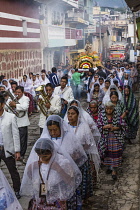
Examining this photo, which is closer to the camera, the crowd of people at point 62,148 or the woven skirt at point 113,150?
the crowd of people at point 62,148

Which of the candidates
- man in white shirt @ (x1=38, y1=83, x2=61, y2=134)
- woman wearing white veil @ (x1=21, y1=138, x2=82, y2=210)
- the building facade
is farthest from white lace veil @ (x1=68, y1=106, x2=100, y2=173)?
the building facade

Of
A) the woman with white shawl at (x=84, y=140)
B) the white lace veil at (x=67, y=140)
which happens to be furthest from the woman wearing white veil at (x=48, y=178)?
the woman with white shawl at (x=84, y=140)

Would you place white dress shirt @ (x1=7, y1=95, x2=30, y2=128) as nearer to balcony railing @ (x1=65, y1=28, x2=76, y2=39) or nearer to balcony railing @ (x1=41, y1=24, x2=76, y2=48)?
balcony railing @ (x1=41, y1=24, x2=76, y2=48)

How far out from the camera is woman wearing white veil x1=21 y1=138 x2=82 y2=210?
4.01m

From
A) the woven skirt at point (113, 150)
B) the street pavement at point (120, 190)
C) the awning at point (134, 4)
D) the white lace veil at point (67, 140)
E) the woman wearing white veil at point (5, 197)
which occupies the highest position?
the awning at point (134, 4)

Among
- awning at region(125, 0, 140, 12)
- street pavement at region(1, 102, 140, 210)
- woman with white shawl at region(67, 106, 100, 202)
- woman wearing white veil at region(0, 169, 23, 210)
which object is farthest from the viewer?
awning at region(125, 0, 140, 12)

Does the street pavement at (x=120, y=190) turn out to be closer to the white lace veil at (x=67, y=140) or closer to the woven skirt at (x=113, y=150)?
the woven skirt at (x=113, y=150)

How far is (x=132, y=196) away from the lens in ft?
20.3

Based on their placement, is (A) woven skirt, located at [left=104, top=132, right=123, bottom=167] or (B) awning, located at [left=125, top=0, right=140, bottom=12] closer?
(B) awning, located at [left=125, top=0, right=140, bottom=12]

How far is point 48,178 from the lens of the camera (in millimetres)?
4000

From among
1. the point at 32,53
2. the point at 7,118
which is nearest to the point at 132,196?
the point at 7,118

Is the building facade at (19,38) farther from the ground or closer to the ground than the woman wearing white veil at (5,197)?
farther from the ground

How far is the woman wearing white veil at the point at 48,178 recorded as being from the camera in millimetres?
4008

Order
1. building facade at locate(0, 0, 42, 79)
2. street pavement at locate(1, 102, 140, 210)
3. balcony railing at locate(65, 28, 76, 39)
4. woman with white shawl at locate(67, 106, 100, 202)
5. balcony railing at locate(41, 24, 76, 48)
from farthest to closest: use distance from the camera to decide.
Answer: balcony railing at locate(65, 28, 76, 39)
balcony railing at locate(41, 24, 76, 48)
building facade at locate(0, 0, 42, 79)
street pavement at locate(1, 102, 140, 210)
woman with white shawl at locate(67, 106, 100, 202)
